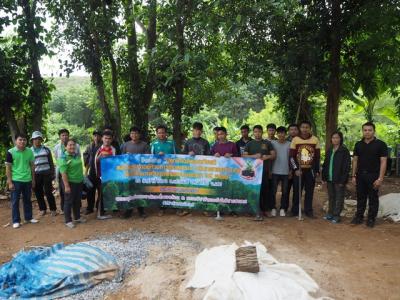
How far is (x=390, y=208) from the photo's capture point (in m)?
7.12

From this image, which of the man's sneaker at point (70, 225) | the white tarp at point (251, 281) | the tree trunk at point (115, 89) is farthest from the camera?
the tree trunk at point (115, 89)

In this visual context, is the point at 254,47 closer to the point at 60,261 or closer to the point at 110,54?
the point at 110,54

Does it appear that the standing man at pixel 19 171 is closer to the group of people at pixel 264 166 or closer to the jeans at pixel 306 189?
the group of people at pixel 264 166

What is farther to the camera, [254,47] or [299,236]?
[254,47]

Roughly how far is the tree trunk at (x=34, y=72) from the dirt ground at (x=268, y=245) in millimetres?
2538

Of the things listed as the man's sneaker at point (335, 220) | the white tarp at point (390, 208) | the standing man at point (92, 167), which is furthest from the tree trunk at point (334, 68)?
the standing man at point (92, 167)

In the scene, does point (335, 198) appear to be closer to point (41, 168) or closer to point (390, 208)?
point (390, 208)

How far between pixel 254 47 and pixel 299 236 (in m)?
3.87

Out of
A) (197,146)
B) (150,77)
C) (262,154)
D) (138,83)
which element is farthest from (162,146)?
(138,83)

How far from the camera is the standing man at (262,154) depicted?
6.71 metres

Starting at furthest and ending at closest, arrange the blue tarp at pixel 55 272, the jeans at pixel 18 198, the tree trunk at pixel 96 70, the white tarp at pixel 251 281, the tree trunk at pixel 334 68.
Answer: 1. the tree trunk at pixel 96 70
2. the tree trunk at pixel 334 68
3. the jeans at pixel 18 198
4. the blue tarp at pixel 55 272
5. the white tarp at pixel 251 281

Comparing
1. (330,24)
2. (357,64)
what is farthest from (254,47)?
(357,64)

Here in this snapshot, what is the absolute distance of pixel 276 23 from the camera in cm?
747

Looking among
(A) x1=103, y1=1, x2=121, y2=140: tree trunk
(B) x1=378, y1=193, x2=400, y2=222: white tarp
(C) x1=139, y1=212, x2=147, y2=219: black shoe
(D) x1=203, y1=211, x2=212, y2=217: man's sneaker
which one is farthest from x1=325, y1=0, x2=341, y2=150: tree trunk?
(A) x1=103, y1=1, x2=121, y2=140: tree trunk
